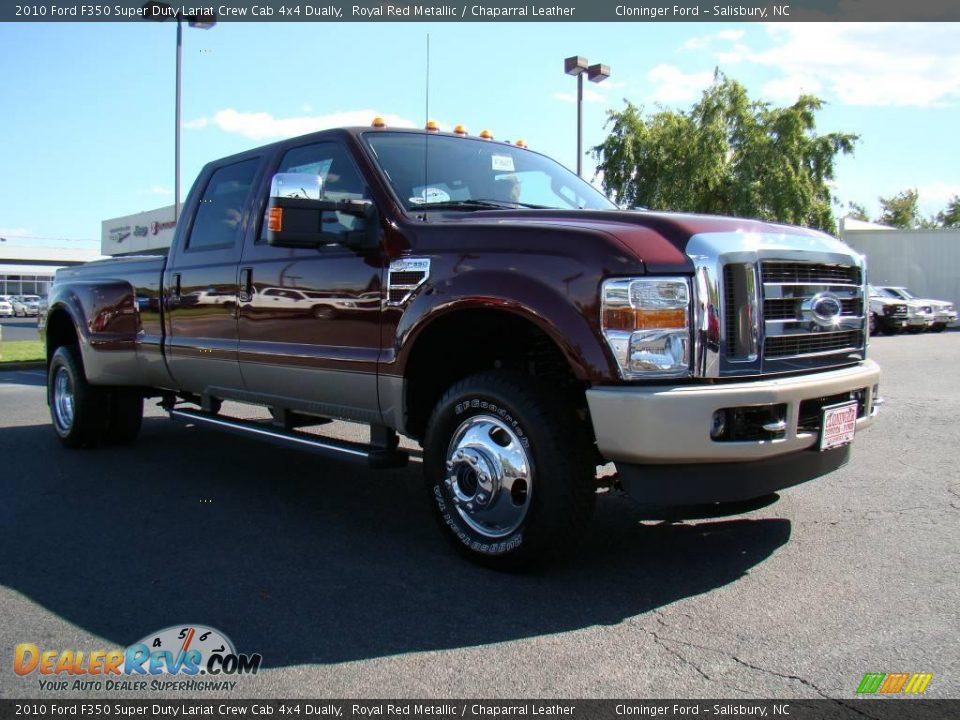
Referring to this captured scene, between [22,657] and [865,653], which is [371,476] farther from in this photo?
[865,653]

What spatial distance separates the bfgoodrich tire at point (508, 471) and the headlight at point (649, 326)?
1.36 feet

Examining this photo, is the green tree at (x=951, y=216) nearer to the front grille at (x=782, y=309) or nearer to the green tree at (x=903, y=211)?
the green tree at (x=903, y=211)

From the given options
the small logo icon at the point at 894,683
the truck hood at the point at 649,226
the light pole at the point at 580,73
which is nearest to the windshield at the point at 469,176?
the truck hood at the point at 649,226

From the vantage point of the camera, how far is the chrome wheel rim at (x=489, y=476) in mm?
3689

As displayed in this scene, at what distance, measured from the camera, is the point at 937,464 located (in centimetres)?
605

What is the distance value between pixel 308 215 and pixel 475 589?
190 centimetres

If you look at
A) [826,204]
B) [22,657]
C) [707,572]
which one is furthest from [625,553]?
[826,204]

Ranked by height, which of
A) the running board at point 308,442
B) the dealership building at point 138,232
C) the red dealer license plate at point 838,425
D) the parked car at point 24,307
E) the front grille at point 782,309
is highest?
the dealership building at point 138,232

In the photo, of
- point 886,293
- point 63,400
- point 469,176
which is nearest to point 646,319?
point 469,176

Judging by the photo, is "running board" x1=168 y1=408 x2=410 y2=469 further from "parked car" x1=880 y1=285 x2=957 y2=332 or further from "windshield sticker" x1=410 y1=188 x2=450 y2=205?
"parked car" x1=880 y1=285 x2=957 y2=332

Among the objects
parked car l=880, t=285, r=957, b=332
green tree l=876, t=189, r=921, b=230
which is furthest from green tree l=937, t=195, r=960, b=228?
parked car l=880, t=285, r=957, b=332

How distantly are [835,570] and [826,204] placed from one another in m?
27.8

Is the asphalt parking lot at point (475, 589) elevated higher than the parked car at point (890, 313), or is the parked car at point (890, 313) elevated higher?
A: the parked car at point (890, 313)

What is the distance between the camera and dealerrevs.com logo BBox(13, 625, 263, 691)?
2846 millimetres
